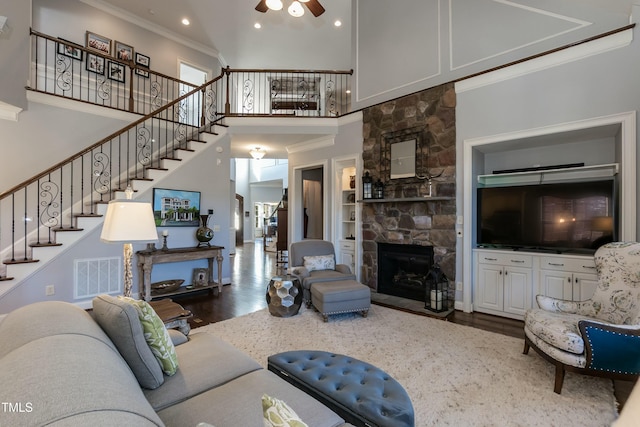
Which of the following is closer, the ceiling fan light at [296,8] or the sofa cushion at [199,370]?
the sofa cushion at [199,370]

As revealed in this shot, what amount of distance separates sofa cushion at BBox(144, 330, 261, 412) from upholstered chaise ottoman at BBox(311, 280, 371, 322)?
188 centimetres

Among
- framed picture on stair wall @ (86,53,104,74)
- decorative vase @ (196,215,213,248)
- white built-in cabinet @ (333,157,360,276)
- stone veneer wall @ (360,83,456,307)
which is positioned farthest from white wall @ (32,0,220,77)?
stone veneer wall @ (360,83,456,307)

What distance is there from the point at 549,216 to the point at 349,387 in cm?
368

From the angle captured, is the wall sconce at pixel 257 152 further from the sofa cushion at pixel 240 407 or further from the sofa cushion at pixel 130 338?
the sofa cushion at pixel 240 407

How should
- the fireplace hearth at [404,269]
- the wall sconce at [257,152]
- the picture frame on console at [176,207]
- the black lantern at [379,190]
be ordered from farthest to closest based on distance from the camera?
the wall sconce at [257,152], the black lantern at [379,190], the picture frame on console at [176,207], the fireplace hearth at [404,269]

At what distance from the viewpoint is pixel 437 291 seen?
4293mm

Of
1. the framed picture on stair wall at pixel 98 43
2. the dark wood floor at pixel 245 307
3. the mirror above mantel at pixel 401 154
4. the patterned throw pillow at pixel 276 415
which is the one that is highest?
the framed picture on stair wall at pixel 98 43

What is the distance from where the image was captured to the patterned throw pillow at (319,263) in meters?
4.69

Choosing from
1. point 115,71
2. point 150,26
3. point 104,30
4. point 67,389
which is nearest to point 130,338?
point 67,389

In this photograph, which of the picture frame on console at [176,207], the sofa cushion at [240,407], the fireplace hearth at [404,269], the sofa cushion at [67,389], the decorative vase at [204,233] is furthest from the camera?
the decorative vase at [204,233]

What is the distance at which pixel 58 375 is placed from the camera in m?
0.78

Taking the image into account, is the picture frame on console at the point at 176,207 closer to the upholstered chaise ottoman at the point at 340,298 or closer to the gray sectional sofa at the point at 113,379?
the upholstered chaise ottoman at the point at 340,298

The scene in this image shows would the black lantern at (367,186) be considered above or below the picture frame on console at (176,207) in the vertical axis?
above

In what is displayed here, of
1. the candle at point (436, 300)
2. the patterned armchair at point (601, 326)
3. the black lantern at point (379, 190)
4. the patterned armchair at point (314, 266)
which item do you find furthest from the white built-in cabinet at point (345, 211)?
the patterned armchair at point (601, 326)
